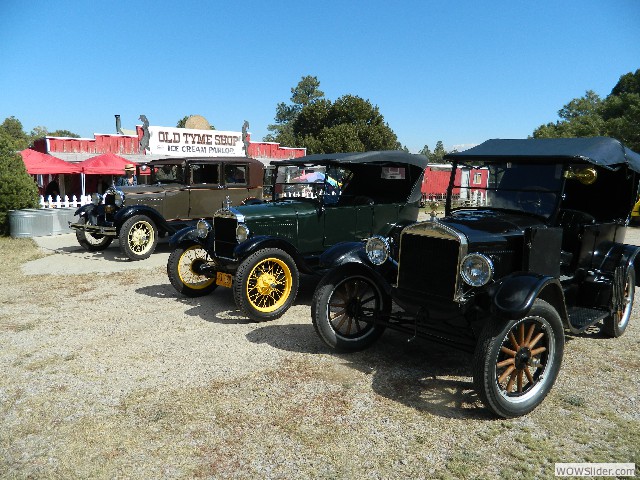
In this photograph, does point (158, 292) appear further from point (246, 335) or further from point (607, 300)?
point (607, 300)

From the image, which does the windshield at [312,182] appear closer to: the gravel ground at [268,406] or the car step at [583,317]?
the gravel ground at [268,406]

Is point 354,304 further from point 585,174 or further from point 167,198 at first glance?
point 167,198

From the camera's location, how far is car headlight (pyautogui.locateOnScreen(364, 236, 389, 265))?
4305 mm

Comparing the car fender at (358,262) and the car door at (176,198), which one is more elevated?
the car door at (176,198)

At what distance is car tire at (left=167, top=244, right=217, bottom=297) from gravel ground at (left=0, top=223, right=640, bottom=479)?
0.91 metres

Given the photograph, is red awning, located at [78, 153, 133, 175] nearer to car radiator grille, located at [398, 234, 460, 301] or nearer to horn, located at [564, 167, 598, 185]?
car radiator grille, located at [398, 234, 460, 301]

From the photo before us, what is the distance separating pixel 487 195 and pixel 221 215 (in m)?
3.31

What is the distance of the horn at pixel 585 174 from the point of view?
405 cm

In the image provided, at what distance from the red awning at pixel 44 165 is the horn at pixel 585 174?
15.8 meters

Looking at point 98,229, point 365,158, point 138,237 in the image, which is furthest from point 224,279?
point 98,229

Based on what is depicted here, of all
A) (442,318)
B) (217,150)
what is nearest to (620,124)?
(217,150)

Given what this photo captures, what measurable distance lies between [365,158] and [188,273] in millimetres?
3013

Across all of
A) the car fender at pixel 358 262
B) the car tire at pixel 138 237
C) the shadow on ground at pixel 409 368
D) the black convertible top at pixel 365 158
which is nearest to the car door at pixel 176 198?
the car tire at pixel 138 237

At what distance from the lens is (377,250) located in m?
4.34
